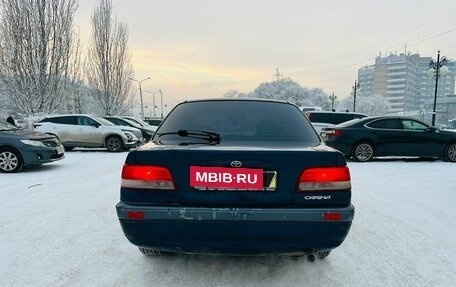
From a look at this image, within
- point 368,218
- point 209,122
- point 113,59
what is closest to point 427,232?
point 368,218

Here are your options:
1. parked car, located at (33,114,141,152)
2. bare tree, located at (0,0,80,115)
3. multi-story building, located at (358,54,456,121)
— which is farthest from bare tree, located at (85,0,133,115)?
multi-story building, located at (358,54,456,121)

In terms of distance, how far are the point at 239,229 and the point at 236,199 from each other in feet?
0.65

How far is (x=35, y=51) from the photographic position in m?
19.0

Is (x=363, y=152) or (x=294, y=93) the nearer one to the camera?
(x=363, y=152)

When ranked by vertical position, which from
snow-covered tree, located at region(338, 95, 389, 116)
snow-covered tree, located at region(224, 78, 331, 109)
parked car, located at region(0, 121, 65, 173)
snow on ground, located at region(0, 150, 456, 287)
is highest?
snow-covered tree, located at region(224, 78, 331, 109)

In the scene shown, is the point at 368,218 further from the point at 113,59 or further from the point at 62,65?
the point at 113,59

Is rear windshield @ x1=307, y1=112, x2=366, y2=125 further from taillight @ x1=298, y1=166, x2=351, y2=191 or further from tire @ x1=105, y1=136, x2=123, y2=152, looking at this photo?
taillight @ x1=298, y1=166, x2=351, y2=191

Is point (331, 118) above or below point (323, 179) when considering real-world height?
above

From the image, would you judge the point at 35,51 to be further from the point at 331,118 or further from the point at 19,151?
the point at 331,118

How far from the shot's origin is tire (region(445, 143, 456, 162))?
33.1ft

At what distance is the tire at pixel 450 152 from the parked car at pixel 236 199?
9502 mm

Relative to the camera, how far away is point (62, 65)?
2020cm

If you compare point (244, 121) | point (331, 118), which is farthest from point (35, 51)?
point (244, 121)

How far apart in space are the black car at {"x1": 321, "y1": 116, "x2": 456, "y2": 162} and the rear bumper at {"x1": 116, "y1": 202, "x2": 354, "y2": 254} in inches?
314
